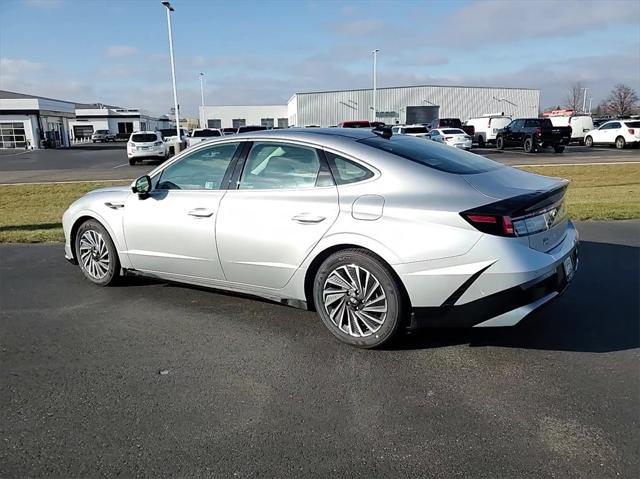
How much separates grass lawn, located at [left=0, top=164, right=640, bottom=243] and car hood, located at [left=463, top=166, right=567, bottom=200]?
4.88 metres

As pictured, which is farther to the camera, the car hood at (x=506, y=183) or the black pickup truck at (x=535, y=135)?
the black pickup truck at (x=535, y=135)

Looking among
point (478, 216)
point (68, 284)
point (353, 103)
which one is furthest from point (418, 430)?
point (353, 103)

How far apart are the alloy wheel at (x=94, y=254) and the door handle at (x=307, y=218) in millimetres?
2377

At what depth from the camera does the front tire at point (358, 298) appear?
3.66 m

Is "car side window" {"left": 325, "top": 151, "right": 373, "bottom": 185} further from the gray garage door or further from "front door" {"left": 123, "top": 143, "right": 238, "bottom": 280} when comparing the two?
the gray garage door

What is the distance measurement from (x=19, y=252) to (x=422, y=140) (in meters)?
5.60

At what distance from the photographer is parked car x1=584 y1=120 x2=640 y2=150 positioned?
3027 centimetres

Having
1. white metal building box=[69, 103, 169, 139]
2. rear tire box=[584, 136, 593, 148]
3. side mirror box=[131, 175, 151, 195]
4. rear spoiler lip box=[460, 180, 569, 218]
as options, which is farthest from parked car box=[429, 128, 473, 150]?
white metal building box=[69, 103, 169, 139]

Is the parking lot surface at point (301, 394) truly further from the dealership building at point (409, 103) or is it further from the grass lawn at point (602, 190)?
the dealership building at point (409, 103)

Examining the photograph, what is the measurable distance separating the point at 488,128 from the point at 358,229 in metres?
33.5

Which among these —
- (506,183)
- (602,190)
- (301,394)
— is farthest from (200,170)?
(602,190)

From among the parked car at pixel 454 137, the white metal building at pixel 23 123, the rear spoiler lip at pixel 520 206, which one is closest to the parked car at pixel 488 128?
the parked car at pixel 454 137

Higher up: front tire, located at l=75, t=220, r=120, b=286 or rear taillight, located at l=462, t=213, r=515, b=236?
rear taillight, located at l=462, t=213, r=515, b=236

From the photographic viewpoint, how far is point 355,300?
3.81 meters
